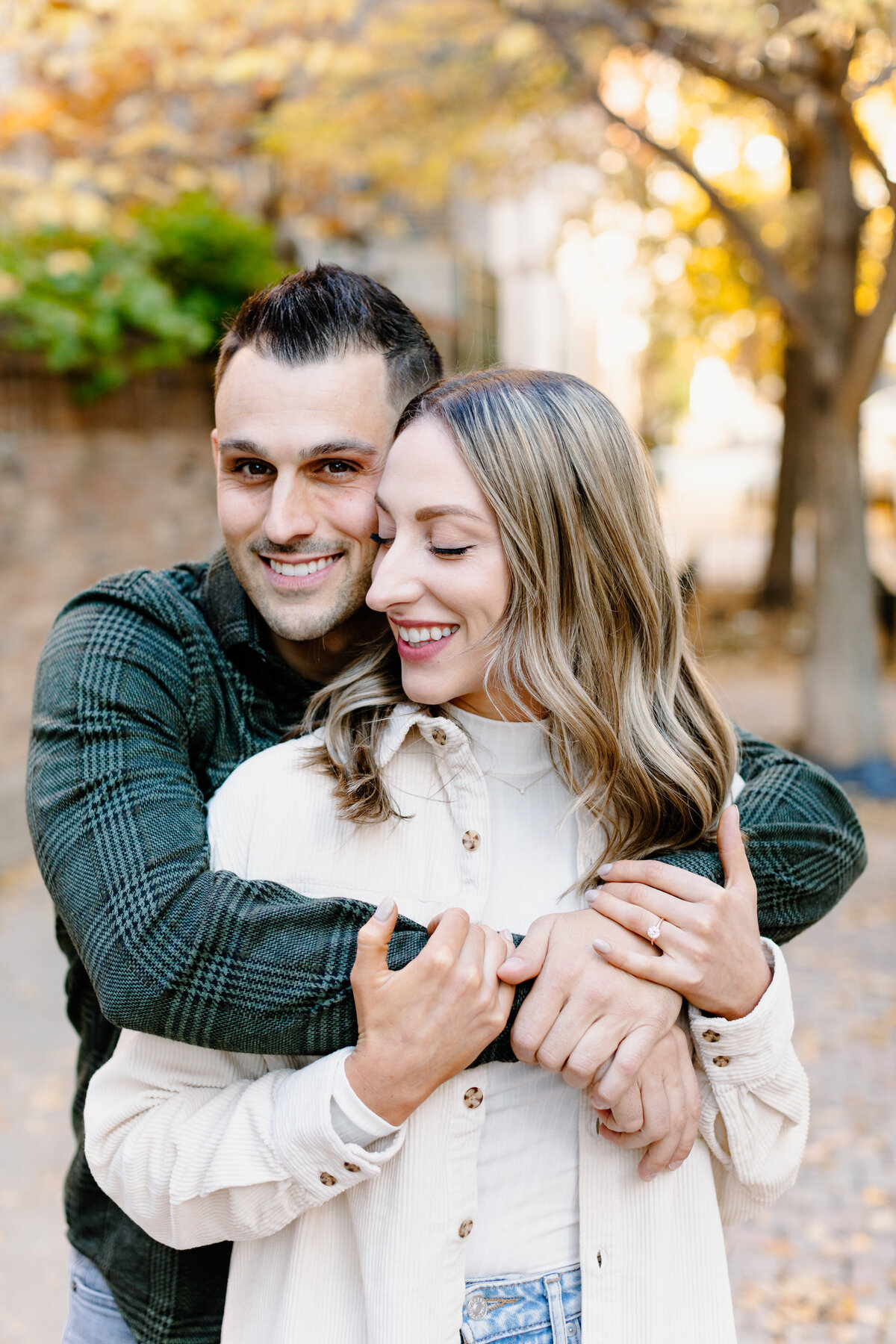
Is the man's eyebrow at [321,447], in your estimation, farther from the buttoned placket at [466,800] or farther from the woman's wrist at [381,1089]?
the woman's wrist at [381,1089]

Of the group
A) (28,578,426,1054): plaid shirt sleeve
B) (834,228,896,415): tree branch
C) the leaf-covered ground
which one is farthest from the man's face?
(834,228,896,415): tree branch

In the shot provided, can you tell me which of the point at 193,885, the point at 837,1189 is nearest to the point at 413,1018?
the point at 193,885

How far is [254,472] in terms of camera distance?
2146 mm

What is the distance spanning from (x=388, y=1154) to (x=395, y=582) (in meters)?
0.78

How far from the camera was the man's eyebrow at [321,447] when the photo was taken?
203cm

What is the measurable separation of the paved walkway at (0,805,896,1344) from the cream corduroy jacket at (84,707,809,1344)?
2308 millimetres

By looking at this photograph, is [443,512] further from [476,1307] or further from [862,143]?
[862,143]

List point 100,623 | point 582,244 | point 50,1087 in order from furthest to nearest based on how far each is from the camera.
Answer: point 582,244
point 50,1087
point 100,623

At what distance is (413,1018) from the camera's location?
62.1 inches

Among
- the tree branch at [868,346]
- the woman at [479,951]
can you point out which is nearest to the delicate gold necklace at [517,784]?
the woman at [479,951]

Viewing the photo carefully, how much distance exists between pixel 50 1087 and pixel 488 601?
13.3 feet

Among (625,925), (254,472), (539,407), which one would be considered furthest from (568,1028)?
(254,472)

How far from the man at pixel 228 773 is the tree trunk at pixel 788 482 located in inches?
587

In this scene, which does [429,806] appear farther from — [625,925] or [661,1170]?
[661,1170]
